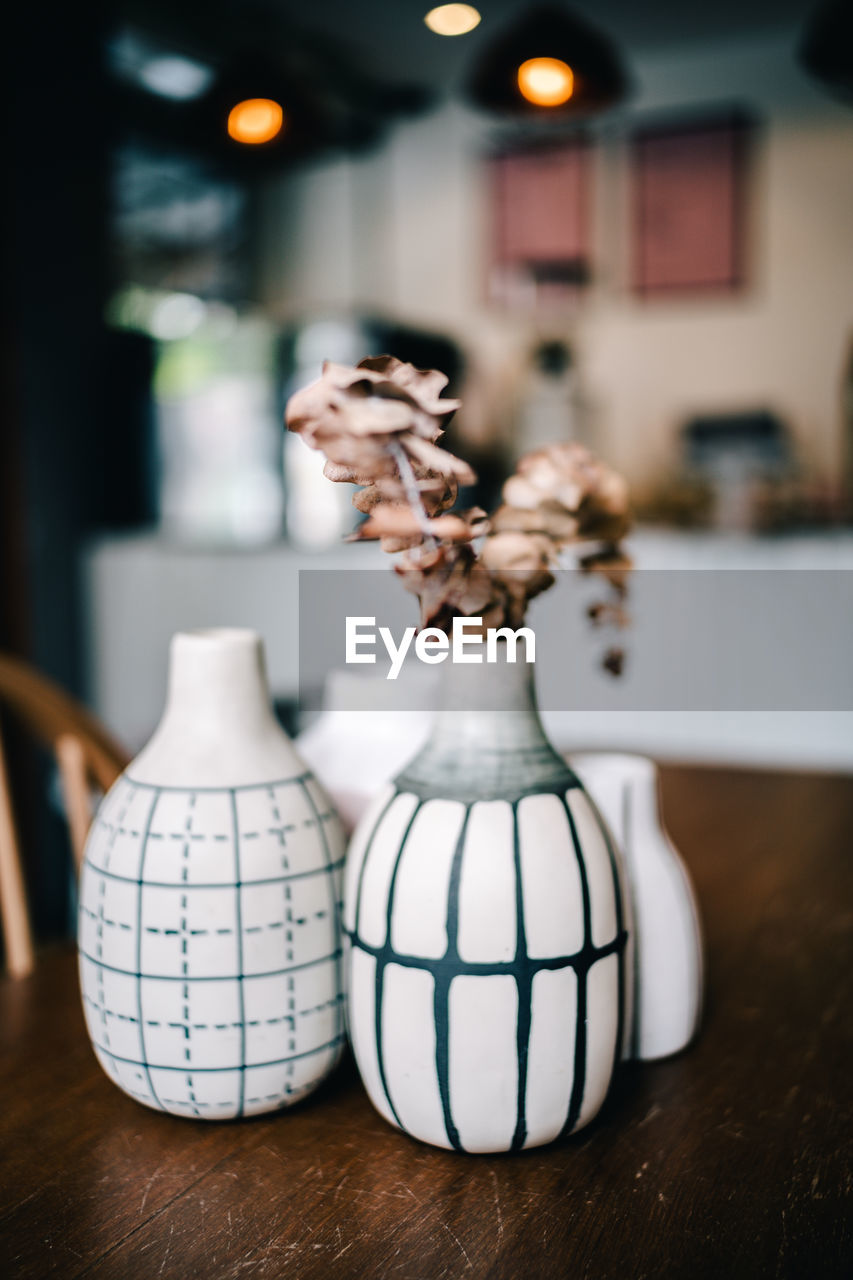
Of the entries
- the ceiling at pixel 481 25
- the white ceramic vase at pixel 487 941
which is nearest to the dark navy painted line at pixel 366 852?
the white ceramic vase at pixel 487 941

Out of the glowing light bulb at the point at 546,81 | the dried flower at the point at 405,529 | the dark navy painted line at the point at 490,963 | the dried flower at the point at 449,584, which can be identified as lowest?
the dark navy painted line at the point at 490,963

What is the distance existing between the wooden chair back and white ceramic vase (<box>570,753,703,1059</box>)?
0.46 m

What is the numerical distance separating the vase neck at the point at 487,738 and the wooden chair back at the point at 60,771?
0.45m

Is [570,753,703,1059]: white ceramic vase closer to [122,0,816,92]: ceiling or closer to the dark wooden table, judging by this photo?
the dark wooden table

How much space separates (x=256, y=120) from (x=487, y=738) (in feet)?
4.27

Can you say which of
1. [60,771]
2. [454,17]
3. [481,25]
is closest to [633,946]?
[60,771]

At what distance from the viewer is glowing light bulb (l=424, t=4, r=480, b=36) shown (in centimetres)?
117

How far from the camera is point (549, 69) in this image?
1644 millimetres

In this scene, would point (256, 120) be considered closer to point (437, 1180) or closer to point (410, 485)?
point (410, 485)

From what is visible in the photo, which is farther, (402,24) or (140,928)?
(402,24)

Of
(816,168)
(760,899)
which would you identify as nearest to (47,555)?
(760,899)

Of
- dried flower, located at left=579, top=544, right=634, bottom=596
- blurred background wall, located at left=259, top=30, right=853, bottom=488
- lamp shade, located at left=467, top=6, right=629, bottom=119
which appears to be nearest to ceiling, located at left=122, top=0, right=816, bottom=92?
blurred background wall, located at left=259, top=30, right=853, bottom=488

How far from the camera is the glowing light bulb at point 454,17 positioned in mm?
1165

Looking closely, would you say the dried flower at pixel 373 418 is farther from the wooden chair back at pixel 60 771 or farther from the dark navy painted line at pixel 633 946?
the wooden chair back at pixel 60 771
